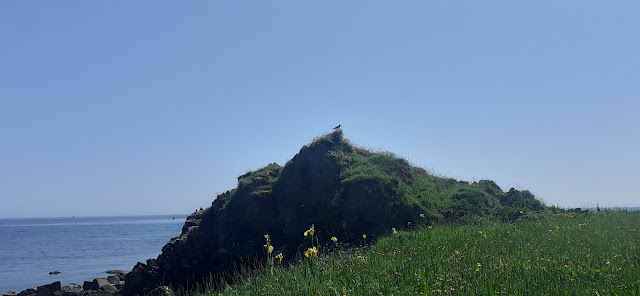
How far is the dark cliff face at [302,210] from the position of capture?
24.3 m

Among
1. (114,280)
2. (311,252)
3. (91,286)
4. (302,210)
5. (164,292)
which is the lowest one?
(114,280)

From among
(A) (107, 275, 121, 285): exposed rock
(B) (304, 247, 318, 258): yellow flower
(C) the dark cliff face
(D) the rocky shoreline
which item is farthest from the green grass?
(A) (107, 275, 121, 285): exposed rock

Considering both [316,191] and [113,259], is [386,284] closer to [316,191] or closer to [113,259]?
[316,191]

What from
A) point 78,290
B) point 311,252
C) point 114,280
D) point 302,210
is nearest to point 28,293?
point 78,290

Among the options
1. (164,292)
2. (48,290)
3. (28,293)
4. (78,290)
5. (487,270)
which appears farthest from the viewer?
(28,293)

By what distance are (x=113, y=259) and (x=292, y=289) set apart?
1853 inches

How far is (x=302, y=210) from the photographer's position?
27.0 m

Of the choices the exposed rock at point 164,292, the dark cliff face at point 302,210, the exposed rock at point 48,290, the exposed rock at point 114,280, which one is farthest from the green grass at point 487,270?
the exposed rock at point 114,280

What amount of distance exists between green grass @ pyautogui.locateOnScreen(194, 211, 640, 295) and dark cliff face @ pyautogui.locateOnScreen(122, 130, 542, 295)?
1040 cm

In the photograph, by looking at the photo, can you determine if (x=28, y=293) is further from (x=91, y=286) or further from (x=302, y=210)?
(x=302, y=210)

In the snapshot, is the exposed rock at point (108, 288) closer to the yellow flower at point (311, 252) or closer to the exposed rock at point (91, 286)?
the exposed rock at point (91, 286)

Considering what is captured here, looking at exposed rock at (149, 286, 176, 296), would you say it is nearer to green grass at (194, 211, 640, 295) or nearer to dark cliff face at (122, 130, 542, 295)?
dark cliff face at (122, 130, 542, 295)

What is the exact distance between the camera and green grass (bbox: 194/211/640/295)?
293 inches

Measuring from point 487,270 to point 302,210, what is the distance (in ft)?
61.8
